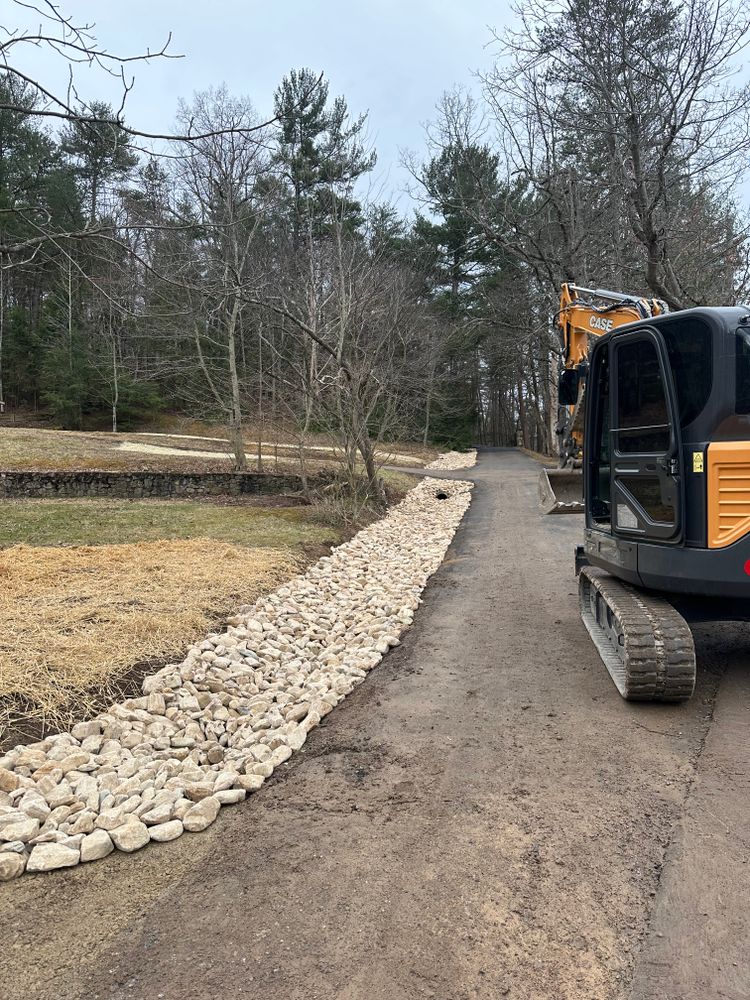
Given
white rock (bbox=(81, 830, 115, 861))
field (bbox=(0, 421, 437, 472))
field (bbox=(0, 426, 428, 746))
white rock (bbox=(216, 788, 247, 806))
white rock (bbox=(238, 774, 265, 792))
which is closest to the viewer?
white rock (bbox=(81, 830, 115, 861))

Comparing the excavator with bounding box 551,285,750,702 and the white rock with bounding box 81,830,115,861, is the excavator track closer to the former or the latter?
the excavator with bounding box 551,285,750,702

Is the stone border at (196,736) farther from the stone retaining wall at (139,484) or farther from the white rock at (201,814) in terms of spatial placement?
the stone retaining wall at (139,484)

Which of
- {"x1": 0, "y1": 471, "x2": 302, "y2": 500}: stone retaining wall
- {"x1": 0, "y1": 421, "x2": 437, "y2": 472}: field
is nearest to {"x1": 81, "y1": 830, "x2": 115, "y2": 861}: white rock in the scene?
{"x1": 0, "y1": 421, "x2": 437, "y2": 472}: field

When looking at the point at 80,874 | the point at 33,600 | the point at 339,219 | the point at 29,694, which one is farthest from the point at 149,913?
the point at 339,219

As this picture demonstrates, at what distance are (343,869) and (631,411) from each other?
3.54 m

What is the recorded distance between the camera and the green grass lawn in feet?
31.1

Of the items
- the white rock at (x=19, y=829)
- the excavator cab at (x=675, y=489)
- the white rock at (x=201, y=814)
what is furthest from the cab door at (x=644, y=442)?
the white rock at (x=19, y=829)

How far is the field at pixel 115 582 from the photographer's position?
4227mm

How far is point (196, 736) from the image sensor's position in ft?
13.1

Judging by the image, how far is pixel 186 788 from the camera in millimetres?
3309

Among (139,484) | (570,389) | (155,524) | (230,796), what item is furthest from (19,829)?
(139,484)

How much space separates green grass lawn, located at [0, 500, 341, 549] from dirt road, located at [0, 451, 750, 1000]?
5.77 metres

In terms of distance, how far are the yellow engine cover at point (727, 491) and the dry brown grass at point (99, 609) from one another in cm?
390

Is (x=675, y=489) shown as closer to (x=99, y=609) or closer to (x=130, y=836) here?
(x=130, y=836)
